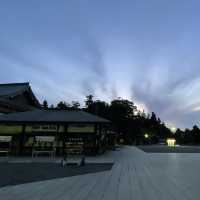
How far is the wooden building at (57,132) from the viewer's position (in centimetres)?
2186

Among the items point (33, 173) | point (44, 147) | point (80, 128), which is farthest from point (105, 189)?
point (44, 147)

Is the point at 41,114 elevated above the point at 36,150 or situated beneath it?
elevated above

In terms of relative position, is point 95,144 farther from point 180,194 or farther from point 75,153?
point 180,194

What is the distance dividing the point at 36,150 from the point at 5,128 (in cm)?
371

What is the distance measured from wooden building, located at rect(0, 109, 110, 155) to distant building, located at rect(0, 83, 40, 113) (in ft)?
22.2

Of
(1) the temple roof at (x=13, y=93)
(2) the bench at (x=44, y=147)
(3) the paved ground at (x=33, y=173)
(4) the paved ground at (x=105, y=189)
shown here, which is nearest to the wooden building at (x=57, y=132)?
(2) the bench at (x=44, y=147)

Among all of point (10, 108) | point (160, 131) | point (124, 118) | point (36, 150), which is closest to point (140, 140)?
point (124, 118)

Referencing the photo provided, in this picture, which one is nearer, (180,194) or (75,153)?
(180,194)

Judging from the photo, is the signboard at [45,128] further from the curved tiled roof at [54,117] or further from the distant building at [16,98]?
the distant building at [16,98]

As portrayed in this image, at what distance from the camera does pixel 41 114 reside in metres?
24.4

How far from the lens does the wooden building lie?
71.7 feet

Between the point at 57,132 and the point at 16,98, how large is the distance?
12.5 metres

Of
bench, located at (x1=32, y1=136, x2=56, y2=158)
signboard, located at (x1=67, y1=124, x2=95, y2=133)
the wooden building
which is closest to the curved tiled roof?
the wooden building

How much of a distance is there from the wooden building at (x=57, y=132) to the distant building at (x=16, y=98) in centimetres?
678
